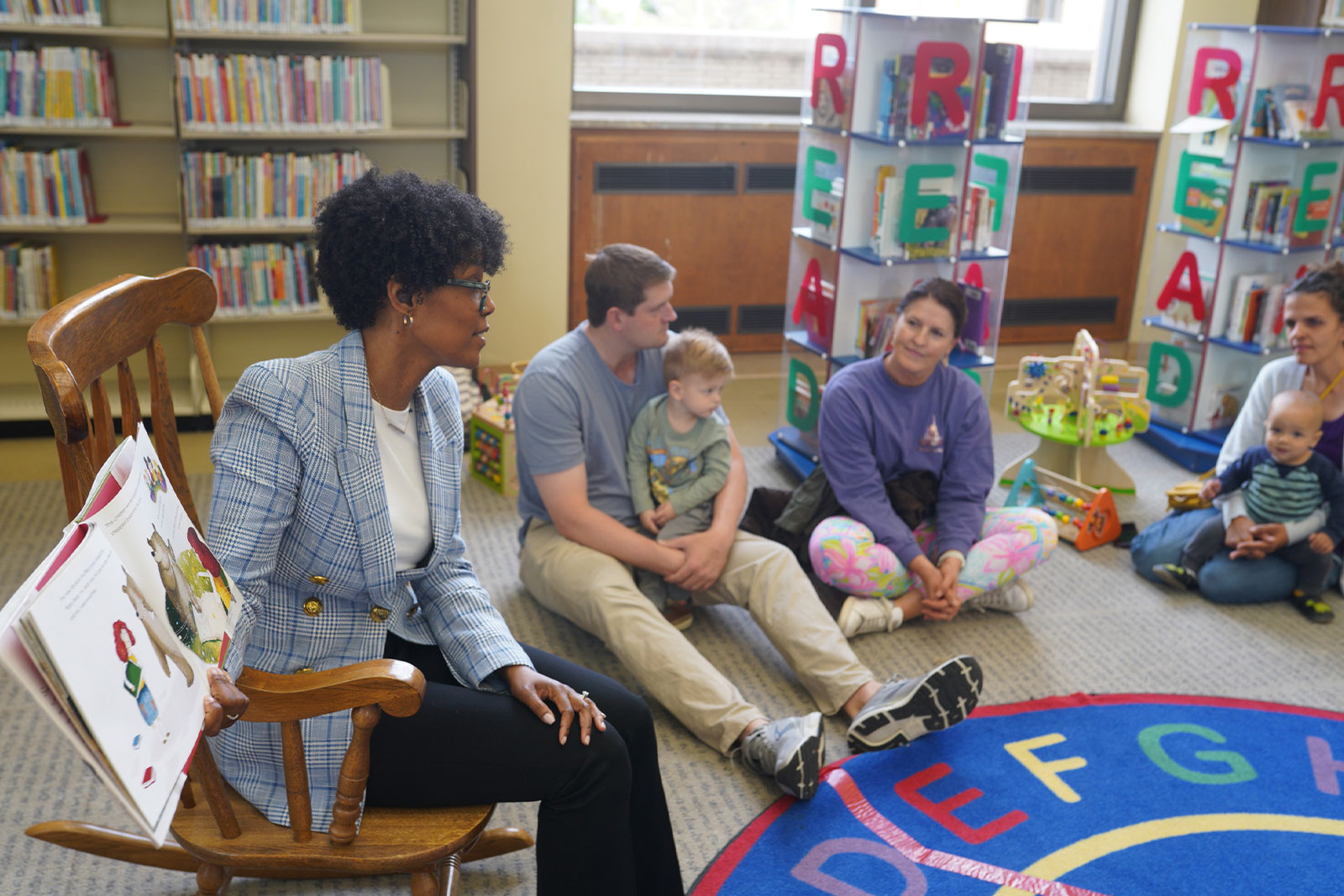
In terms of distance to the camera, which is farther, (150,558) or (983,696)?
(983,696)

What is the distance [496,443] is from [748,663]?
1243 mm

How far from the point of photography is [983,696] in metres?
2.47

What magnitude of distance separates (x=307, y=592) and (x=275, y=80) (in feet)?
8.49

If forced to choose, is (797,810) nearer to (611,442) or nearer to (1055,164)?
(611,442)

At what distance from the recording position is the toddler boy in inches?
98.6

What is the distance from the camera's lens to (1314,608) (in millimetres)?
2885

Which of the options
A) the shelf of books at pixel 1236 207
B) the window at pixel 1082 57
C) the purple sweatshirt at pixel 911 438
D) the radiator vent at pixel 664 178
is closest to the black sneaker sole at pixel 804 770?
the purple sweatshirt at pixel 911 438

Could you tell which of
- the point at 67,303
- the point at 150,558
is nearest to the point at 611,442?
the point at 67,303

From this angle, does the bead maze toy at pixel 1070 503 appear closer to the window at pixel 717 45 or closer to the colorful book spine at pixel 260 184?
the window at pixel 717 45

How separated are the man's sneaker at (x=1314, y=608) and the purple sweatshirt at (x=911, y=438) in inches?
36.1

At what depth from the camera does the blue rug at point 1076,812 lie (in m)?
1.91

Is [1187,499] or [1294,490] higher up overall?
[1294,490]

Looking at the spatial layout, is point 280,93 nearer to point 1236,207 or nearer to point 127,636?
point 127,636

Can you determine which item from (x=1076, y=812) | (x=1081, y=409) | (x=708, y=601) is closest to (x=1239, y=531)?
(x=1081, y=409)
